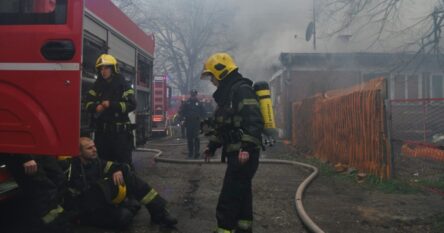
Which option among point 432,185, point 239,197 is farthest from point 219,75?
point 432,185

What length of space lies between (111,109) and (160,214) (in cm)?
126

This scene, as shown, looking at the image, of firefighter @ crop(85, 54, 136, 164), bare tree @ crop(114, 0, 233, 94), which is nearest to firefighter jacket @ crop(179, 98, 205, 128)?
firefighter @ crop(85, 54, 136, 164)

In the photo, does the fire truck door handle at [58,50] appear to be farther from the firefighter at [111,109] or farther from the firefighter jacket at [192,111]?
the firefighter jacket at [192,111]

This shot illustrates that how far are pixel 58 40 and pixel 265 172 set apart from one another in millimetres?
5388

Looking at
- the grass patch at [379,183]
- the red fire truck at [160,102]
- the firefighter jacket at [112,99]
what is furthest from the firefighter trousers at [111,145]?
the red fire truck at [160,102]

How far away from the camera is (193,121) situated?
999 centimetres

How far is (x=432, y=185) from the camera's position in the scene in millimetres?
6176

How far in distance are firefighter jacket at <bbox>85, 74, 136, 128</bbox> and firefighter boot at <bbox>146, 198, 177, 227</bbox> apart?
1.06 meters

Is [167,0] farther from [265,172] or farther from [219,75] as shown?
[219,75]

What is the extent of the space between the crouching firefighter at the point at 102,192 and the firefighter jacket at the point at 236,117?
932mm

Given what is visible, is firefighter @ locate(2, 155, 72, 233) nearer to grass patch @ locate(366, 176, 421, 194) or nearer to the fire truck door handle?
the fire truck door handle

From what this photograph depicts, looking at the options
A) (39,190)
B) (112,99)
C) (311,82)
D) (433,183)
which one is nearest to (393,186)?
(433,183)

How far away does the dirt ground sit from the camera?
171 inches

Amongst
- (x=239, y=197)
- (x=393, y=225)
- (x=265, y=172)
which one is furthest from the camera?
(x=265, y=172)
